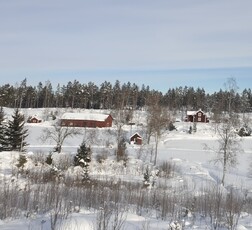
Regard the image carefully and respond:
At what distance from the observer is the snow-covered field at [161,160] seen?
→ 8680mm

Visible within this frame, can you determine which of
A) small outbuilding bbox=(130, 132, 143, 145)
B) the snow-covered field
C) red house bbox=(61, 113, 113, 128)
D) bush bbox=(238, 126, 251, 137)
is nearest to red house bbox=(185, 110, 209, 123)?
the snow-covered field

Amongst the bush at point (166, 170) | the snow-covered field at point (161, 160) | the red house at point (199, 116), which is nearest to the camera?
the snow-covered field at point (161, 160)

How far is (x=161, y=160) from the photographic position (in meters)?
39.9

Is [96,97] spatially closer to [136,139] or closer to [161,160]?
[136,139]

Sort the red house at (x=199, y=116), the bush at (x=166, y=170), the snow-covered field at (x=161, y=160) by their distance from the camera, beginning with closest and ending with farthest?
the snow-covered field at (x=161, y=160), the bush at (x=166, y=170), the red house at (x=199, y=116)

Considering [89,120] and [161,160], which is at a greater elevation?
[89,120]

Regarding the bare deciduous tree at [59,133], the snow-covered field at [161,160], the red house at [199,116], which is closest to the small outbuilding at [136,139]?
the snow-covered field at [161,160]

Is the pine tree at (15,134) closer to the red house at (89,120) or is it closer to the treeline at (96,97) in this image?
the red house at (89,120)

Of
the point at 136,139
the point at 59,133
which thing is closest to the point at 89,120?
the point at 136,139

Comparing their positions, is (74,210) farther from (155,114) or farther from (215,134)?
(215,134)

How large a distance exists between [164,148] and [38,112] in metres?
45.3

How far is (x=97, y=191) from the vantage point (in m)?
13.6

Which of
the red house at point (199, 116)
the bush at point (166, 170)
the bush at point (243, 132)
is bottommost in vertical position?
the bush at point (166, 170)

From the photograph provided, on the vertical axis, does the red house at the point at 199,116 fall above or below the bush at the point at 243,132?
above
